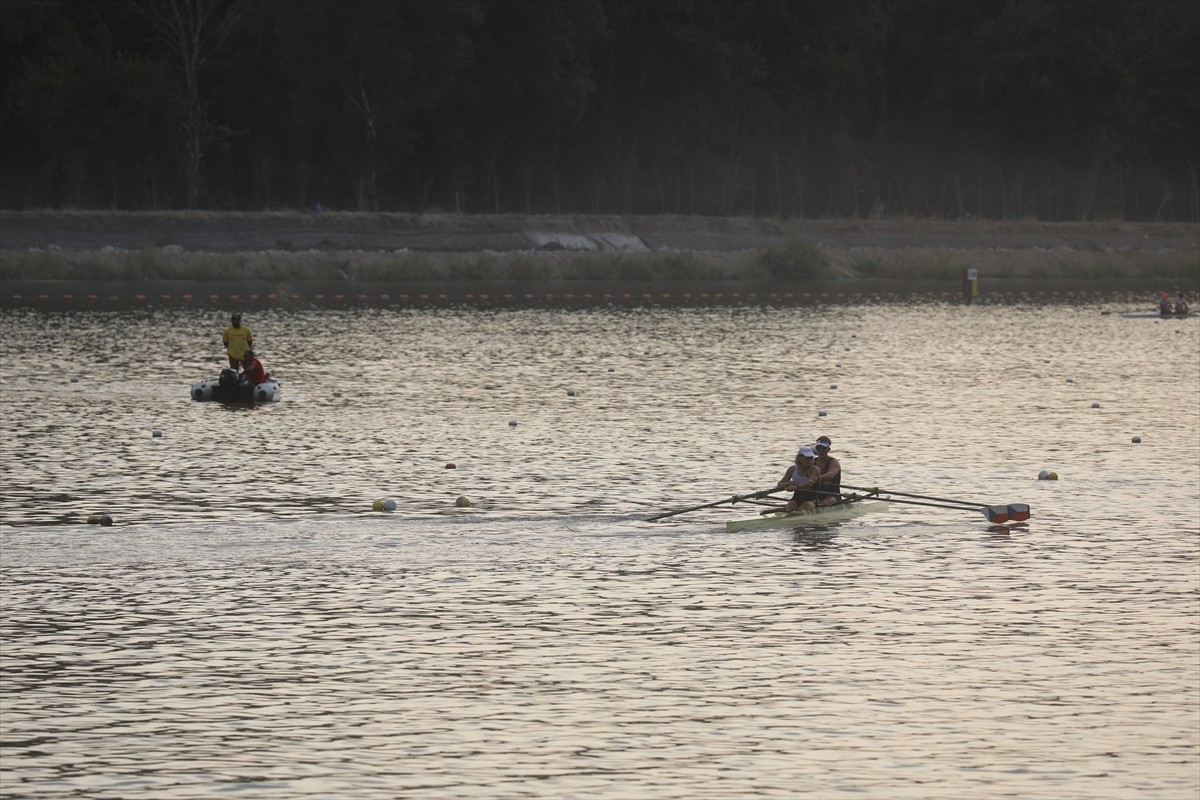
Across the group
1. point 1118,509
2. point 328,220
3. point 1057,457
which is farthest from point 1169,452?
point 328,220

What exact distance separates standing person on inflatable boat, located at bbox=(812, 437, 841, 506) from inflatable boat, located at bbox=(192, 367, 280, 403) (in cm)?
1801

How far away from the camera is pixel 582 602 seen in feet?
75.9

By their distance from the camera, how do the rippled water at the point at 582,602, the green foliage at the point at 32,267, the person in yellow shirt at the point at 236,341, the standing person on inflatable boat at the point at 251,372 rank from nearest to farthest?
1. the rippled water at the point at 582,602
2. the standing person on inflatable boat at the point at 251,372
3. the person in yellow shirt at the point at 236,341
4. the green foliage at the point at 32,267

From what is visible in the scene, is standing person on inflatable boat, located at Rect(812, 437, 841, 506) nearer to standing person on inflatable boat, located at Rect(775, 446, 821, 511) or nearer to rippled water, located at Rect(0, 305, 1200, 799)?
standing person on inflatable boat, located at Rect(775, 446, 821, 511)

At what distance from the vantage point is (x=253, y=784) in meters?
16.2

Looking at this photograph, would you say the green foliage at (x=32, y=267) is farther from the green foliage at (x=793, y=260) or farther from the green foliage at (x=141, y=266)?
the green foliage at (x=793, y=260)

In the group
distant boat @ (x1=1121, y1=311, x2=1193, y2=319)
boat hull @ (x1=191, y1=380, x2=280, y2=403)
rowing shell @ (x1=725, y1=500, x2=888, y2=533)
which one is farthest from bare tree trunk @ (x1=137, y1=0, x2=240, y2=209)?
rowing shell @ (x1=725, y1=500, x2=888, y2=533)

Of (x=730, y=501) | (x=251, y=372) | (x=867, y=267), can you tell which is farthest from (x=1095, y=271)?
(x=730, y=501)

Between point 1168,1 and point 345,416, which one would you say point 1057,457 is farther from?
point 1168,1

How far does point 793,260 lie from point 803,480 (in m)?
73.9

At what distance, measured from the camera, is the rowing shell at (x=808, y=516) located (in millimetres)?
28094

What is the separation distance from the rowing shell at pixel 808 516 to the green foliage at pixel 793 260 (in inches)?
2864

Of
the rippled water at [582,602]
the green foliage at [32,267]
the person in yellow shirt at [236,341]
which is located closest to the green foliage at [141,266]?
the green foliage at [32,267]

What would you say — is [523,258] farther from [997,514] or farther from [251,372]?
[997,514]
